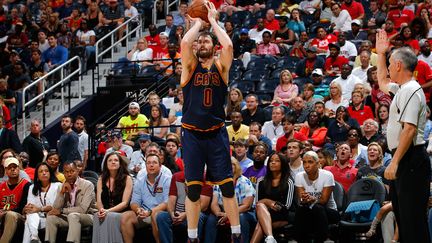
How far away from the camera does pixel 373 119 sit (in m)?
14.3

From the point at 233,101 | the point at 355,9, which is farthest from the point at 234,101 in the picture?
the point at 355,9

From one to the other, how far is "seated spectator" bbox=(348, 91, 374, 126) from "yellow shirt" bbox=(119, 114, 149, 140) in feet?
10.9

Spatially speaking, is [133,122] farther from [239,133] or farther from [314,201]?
[314,201]

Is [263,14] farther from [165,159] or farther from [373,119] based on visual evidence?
[165,159]

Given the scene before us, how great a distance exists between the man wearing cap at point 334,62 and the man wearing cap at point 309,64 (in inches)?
6.0

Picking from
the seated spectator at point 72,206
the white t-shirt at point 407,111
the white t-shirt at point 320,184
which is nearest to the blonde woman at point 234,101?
the seated spectator at point 72,206

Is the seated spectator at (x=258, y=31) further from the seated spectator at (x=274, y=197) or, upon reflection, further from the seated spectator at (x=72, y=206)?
the seated spectator at (x=274, y=197)

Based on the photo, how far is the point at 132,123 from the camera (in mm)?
15562

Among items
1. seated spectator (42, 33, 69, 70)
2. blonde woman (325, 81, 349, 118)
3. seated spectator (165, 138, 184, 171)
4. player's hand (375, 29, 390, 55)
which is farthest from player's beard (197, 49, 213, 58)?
seated spectator (42, 33, 69, 70)

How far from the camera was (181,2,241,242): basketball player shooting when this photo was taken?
30.1ft

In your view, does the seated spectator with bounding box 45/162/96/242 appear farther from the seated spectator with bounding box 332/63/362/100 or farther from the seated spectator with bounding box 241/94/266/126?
the seated spectator with bounding box 332/63/362/100

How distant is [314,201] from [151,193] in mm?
2112

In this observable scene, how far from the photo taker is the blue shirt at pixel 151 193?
39.5 ft

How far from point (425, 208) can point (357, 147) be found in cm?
530
